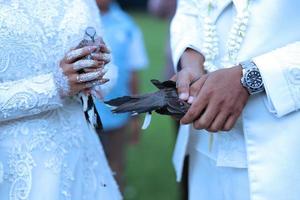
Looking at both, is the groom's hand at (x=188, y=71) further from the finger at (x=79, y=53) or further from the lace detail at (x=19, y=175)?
the lace detail at (x=19, y=175)

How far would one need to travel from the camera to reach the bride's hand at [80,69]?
6.66 feet

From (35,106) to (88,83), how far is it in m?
0.19

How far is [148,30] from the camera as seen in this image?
15953 mm

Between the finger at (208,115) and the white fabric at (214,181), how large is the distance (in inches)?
11.3

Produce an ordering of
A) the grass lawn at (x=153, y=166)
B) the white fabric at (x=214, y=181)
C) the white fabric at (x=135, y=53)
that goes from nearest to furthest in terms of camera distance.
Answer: the white fabric at (x=214, y=181)
the white fabric at (x=135, y=53)
the grass lawn at (x=153, y=166)

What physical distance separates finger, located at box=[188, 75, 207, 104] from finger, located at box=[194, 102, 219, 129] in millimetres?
65

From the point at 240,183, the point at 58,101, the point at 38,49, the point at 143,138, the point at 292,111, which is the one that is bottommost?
the point at 143,138

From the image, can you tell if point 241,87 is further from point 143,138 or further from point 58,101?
point 143,138

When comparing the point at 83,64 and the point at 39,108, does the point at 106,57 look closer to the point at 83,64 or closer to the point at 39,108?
the point at 83,64

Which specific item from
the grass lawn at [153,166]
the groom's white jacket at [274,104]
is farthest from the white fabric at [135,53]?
the groom's white jacket at [274,104]

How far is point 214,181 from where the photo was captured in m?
2.41

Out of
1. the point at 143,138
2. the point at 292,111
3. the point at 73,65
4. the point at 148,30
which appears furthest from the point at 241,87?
the point at 148,30

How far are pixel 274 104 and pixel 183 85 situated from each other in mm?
315

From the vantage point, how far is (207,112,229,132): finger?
80.9 inches
